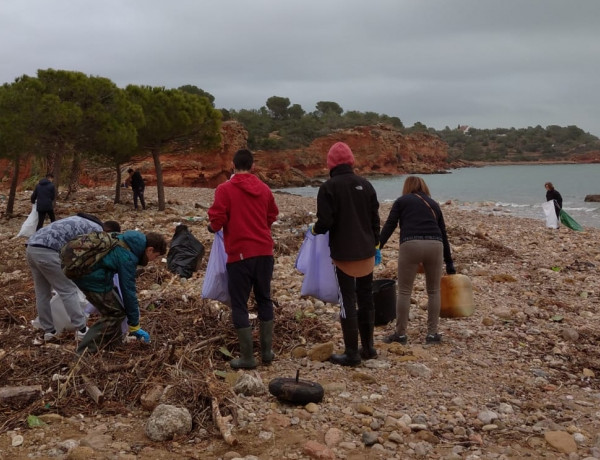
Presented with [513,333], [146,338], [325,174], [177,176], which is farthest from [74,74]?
[325,174]

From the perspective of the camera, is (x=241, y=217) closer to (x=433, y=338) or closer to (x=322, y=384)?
(x=322, y=384)

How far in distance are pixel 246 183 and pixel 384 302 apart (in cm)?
210

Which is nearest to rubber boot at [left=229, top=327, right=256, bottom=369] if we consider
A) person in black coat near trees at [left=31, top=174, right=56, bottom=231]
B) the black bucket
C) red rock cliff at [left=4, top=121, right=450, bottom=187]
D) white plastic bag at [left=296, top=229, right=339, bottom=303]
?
white plastic bag at [left=296, top=229, right=339, bottom=303]

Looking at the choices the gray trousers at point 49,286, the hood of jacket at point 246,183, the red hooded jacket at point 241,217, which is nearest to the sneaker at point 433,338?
the red hooded jacket at point 241,217

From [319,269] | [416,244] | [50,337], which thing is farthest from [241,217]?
[50,337]

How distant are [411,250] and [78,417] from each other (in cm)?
285

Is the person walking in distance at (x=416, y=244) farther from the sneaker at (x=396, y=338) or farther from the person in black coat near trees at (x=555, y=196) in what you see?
the person in black coat near trees at (x=555, y=196)

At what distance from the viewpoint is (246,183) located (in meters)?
4.18

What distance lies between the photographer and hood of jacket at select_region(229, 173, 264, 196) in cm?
416

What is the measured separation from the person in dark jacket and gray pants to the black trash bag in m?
3.95

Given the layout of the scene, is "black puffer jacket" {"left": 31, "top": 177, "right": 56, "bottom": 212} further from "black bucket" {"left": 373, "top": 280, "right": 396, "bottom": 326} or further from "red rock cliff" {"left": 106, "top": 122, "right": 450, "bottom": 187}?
"red rock cliff" {"left": 106, "top": 122, "right": 450, "bottom": 187}

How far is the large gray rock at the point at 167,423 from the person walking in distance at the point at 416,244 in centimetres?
224

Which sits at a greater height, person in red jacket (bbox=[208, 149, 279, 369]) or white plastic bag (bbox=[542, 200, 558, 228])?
person in red jacket (bbox=[208, 149, 279, 369])

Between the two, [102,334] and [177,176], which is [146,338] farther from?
[177,176]
